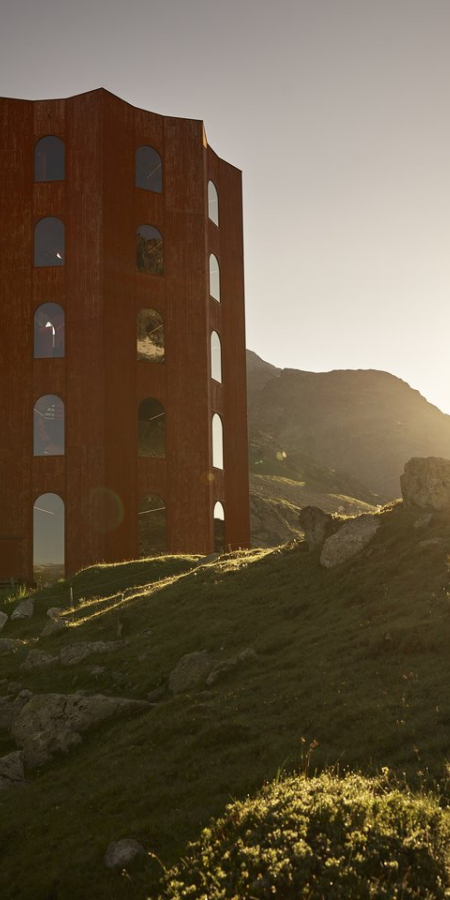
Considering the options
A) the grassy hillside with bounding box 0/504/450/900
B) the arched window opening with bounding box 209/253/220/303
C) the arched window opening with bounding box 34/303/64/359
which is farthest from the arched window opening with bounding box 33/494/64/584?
the arched window opening with bounding box 209/253/220/303

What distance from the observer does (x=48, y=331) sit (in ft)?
123

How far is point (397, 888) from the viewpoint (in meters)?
6.40

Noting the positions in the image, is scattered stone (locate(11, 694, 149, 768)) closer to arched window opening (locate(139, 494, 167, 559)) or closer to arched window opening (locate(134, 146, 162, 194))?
arched window opening (locate(139, 494, 167, 559))

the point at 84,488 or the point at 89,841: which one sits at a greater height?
the point at 84,488

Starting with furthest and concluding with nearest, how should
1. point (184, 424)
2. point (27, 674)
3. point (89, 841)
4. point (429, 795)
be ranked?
1. point (184, 424)
2. point (27, 674)
3. point (89, 841)
4. point (429, 795)

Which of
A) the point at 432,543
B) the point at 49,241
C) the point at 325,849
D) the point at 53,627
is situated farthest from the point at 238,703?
the point at 49,241

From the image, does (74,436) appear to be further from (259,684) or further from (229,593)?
(259,684)

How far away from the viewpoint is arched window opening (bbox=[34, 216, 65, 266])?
38.2 metres

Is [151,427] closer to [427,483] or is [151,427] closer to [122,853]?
[427,483]

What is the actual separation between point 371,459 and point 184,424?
152041 millimetres

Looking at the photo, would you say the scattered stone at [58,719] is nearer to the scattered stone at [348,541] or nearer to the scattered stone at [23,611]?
the scattered stone at [348,541]

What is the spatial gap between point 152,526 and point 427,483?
2025 cm

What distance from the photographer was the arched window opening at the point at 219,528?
3962cm

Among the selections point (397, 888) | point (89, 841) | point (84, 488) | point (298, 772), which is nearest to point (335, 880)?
point (397, 888)
